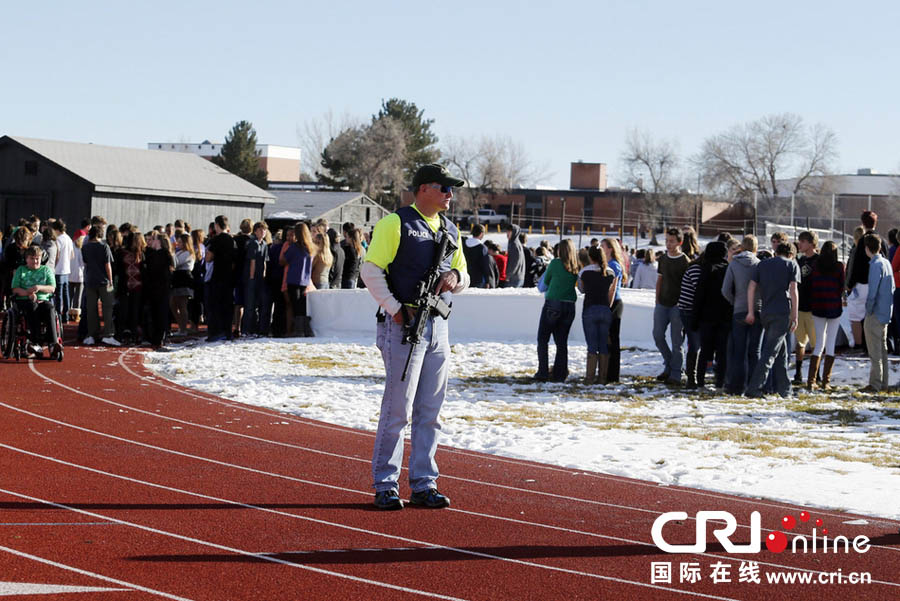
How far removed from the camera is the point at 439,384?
24.1 feet

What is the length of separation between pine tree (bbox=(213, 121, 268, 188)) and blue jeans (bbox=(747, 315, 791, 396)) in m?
79.2

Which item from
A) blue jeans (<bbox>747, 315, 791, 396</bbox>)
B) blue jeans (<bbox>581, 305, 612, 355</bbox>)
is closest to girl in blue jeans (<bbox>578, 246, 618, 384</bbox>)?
blue jeans (<bbox>581, 305, 612, 355</bbox>)

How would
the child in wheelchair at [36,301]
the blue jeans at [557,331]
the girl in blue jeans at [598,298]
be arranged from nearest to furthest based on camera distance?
the girl in blue jeans at [598,298] → the blue jeans at [557,331] → the child in wheelchair at [36,301]

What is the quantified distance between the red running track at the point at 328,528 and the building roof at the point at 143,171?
2831 cm

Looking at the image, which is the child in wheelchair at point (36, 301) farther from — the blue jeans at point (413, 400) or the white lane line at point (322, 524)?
the blue jeans at point (413, 400)

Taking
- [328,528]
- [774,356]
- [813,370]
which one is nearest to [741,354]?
[774,356]

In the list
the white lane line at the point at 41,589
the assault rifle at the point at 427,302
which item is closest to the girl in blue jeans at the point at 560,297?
the assault rifle at the point at 427,302

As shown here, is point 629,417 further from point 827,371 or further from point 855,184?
point 855,184

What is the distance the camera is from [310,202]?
198 ft

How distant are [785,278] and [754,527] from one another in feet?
21.3

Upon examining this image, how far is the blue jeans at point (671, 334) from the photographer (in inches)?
571

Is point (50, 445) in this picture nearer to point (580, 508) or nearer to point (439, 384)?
point (439, 384)

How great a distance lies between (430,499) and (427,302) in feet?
4.37

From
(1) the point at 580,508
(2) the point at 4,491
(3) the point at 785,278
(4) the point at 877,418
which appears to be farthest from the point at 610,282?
(2) the point at 4,491
